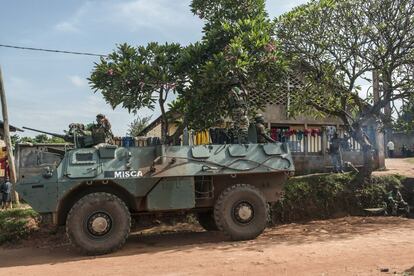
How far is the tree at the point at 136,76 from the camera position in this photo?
11.0 metres

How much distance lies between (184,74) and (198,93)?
0.59 metres

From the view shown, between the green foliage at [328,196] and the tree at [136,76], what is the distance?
141 inches

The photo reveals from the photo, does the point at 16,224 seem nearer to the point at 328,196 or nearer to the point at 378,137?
the point at 328,196

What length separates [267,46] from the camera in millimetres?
11133

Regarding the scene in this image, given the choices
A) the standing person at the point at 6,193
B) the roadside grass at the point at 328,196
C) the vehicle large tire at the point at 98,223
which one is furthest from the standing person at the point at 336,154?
the standing person at the point at 6,193

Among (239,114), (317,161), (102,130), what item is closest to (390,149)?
(317,161)

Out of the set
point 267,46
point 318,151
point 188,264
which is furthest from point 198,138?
point 188,264

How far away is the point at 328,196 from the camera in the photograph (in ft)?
43.2

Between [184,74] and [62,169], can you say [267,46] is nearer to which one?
[184,74]

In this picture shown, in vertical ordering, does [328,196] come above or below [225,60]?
below

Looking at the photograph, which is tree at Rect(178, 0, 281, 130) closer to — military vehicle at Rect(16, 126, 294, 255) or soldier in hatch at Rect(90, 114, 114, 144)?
military vehicle at Rect(16, 126, 294, 255)

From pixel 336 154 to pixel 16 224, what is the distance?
29.1 ft

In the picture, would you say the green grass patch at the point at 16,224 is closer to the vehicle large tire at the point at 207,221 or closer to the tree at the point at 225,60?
the vehicle large tire at the point at 207,221

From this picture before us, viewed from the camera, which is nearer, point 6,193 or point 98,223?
point 98,223
